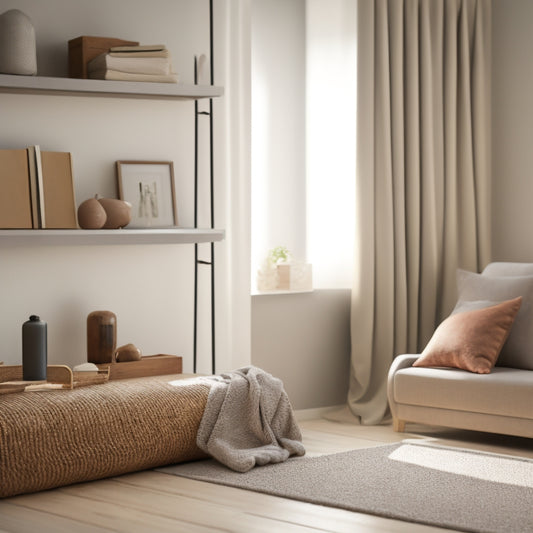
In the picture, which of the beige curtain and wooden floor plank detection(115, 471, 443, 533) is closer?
wooden floor plank detection(115, 471, 443, 533)

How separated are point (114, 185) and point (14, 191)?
0.56 metres

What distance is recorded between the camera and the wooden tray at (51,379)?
3.61m

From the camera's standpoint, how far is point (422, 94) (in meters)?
5.16

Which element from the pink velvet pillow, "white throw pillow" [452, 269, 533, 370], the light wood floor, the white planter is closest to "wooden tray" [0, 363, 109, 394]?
the light wood floor

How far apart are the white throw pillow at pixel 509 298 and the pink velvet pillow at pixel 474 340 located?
98 mm

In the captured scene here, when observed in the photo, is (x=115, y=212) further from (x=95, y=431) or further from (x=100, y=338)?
(x=95, y=431)

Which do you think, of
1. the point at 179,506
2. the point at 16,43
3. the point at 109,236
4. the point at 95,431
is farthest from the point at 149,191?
the point at 179,506

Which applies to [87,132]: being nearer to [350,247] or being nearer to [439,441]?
[350,247]

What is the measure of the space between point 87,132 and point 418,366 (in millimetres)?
1888

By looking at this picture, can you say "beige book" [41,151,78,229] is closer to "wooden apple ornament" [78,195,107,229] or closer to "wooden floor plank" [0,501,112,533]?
"wooden apple ornament" [78,195,107,229]

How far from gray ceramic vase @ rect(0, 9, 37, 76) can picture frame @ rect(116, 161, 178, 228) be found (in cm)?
64

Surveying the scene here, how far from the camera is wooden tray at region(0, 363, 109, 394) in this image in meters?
3.61

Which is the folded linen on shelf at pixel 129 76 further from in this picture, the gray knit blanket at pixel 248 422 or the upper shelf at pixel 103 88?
the gray knit blanket at pixel 248 422

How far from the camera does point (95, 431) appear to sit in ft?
11.5
